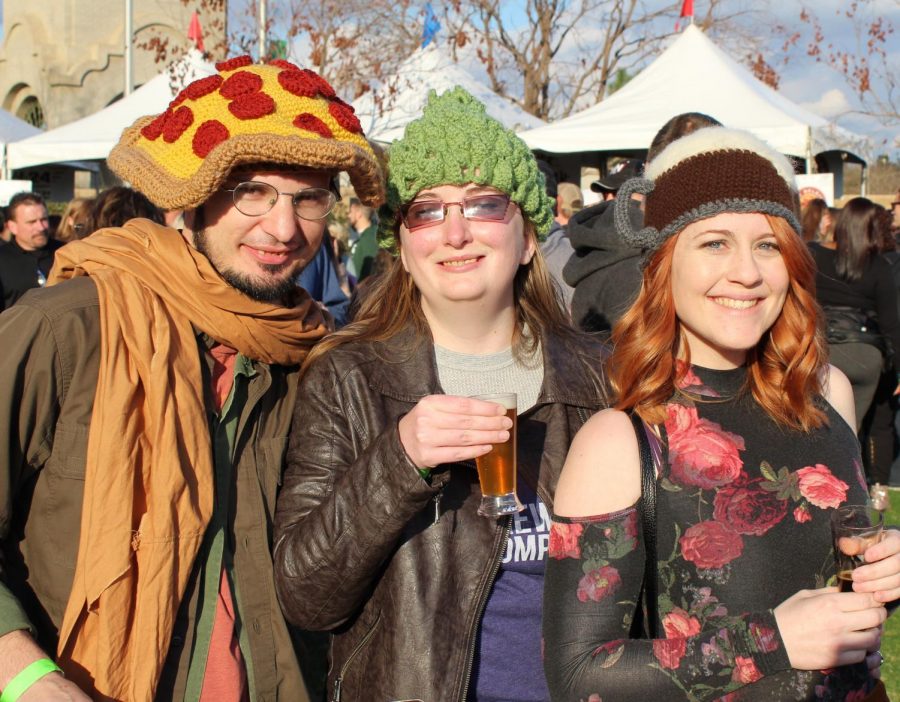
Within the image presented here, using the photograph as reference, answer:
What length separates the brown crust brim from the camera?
235 cm

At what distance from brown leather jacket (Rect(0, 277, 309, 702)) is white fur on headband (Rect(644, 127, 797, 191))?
4.65 ft

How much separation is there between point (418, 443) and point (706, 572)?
2.18ft

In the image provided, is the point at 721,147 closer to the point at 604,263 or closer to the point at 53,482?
the point at 53,482

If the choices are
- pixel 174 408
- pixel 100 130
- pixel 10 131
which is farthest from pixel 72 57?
pixel 174 408

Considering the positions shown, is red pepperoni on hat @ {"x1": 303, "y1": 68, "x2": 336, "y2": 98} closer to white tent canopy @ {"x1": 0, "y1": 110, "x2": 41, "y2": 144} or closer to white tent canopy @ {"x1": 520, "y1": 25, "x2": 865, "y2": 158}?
white tent canopy @ {"x1": 520, "y1": 25, "x2": 865, "y2": 158}

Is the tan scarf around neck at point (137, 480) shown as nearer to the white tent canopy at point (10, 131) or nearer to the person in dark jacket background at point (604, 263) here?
the person in dark jacket background at point (604, 263)

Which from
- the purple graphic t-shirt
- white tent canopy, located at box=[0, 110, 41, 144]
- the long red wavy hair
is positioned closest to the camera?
the long red wavy hair

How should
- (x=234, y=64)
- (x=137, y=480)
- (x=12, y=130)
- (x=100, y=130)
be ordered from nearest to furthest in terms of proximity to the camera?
1. (x=137, y=480)
2. (x=234, y=64)
3. (x=100, y=130)
4. (x=12, y=130)

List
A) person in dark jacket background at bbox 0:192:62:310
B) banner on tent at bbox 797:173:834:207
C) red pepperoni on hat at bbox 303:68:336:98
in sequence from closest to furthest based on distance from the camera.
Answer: red pepperoni on hat at bbox 303:68:336:98, person in dark jacket background at bbox 0:192:62:310, banner on tent at bbox 797:173:834:207

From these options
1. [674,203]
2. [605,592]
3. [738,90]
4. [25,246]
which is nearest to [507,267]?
[674,203]

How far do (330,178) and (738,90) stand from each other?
10604 mm

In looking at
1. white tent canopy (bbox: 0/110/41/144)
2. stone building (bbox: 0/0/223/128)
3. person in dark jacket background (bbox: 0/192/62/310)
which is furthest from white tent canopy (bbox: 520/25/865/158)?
stone building (bbox: 0/0/223/128)

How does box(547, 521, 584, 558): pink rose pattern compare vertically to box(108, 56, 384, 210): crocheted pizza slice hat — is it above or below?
below

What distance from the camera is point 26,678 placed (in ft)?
6.60
